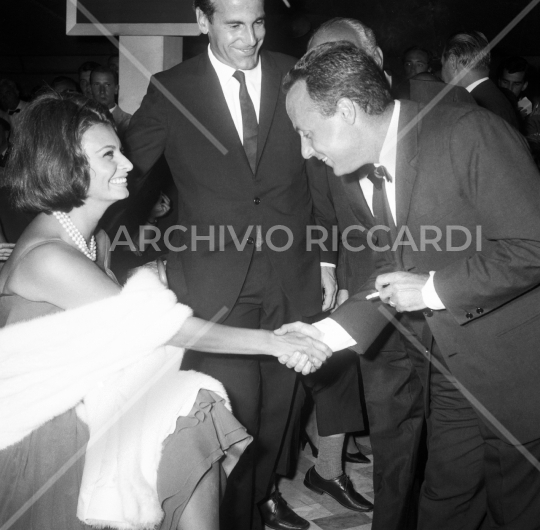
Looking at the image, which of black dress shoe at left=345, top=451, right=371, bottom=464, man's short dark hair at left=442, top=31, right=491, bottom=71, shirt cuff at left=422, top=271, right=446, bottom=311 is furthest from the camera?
man's short dark hair at left=442, top=31, right=491, bottom=71

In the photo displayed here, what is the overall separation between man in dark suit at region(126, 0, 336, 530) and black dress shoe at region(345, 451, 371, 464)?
0.92m

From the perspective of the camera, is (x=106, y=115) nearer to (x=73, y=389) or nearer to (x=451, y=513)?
(x=73, y=389)

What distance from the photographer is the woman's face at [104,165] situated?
2254mm

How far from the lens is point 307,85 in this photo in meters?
2.14

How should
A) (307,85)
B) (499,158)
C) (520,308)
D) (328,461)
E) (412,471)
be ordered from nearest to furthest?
(499,158) → (520,308) → (307,85) → (412,471) → (328,461)

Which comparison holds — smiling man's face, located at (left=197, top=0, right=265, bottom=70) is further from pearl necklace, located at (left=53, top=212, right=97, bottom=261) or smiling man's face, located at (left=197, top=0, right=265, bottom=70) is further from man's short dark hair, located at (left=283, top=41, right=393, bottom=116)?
pearl necklace, located at (left=53, top=212, right=97, bottom=261)

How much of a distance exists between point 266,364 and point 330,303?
0.36 meters

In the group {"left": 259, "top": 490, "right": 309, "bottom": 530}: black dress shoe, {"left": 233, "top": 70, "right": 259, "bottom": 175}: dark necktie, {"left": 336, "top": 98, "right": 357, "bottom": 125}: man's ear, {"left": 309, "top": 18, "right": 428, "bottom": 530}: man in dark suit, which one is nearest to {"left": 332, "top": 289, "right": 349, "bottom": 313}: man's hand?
{"left": 309, "top": 18, "right": 428, "bottom": 530}: man in dark suit

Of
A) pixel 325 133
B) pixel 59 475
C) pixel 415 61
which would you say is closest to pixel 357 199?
pixel 325 133

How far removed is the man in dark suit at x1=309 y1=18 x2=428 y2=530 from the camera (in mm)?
2662

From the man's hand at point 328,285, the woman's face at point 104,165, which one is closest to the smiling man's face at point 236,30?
the woman's face at point 104,165

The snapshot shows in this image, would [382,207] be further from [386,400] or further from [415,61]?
[415,61]

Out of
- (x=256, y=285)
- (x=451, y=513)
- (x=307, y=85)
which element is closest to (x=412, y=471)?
(x=451, y=513)

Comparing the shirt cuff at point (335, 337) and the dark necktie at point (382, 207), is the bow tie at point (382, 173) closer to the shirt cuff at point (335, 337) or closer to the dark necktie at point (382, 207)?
the dark necktie at point (382, 207)
